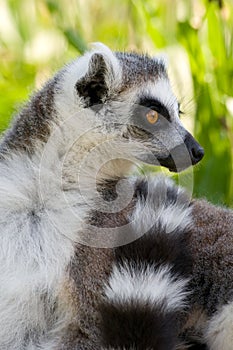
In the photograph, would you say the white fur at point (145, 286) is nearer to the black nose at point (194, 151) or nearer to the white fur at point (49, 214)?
the white fur at point (49, 214)

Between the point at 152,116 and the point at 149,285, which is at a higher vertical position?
the point at 152,116

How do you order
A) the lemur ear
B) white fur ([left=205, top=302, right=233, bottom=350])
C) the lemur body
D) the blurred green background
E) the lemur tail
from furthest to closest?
the blurred green background < the lemur ear < white fur ([left=205, top=302, right=233, bottom=350]) < the lemur body < the lemur tail

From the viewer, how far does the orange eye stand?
8.89 ft

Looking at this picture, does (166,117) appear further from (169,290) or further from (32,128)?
(169,290)

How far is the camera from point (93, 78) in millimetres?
2699

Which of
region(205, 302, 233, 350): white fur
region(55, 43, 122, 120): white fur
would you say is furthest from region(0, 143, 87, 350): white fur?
region(205, 302, 233, 350): white fur

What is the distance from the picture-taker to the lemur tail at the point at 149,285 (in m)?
2.25

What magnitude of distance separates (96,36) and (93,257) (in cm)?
380

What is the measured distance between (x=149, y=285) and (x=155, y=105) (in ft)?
2.35

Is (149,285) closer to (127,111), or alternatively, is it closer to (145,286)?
(145,286)

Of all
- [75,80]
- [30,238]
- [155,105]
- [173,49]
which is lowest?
[30,238]

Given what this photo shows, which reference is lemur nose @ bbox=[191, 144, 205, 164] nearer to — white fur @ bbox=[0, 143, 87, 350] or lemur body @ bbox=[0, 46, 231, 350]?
lemur body @ bbox=[0, 46, 231, 350]

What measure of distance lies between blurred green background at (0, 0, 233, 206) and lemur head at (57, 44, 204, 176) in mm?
688

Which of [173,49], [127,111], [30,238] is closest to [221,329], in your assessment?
[30,238]
